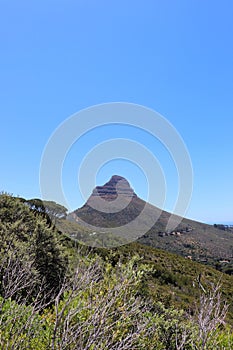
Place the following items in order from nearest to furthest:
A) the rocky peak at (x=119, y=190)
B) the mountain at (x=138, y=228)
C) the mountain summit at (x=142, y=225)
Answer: the mountain at (x=138, y=228) → the mountain summit at (x=142, y=225) → the rocky peak at (x=119, y=190)

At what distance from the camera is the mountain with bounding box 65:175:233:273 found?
23.1 m

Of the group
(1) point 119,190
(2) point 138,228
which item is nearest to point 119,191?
(1) point 119,190

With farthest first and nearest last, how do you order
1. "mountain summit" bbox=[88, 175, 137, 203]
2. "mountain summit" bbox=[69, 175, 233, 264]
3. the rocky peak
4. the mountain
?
the rocky peak
"mountain summit" bbox=[88, 175, 137, 203]
"mountain summit" bbox=[69, 175, 233, 264]
the mountain

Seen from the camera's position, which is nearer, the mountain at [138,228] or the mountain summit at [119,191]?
the mountain at [138,228]

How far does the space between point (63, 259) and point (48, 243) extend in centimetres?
112

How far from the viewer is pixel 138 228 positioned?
26.3 metres

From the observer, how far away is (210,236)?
79.6 metres

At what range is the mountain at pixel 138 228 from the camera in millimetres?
23106

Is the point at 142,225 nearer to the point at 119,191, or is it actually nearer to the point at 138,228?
the point at 138,228

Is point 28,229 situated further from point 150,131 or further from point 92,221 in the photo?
point 92,221

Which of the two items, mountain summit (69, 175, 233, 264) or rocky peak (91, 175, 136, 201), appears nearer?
mountain summit (69, 175, 233, 264)

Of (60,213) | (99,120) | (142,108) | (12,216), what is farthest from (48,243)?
(60,213)

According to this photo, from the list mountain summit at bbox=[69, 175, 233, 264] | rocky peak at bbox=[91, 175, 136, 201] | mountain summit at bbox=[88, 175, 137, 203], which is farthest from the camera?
rocky peak at bbox=[91, 175, 136, 201]

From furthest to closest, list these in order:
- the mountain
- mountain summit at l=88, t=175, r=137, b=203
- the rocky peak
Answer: the rocky peak < mountain summit at l=88, t=175, r=137, b=203 < the mountain
